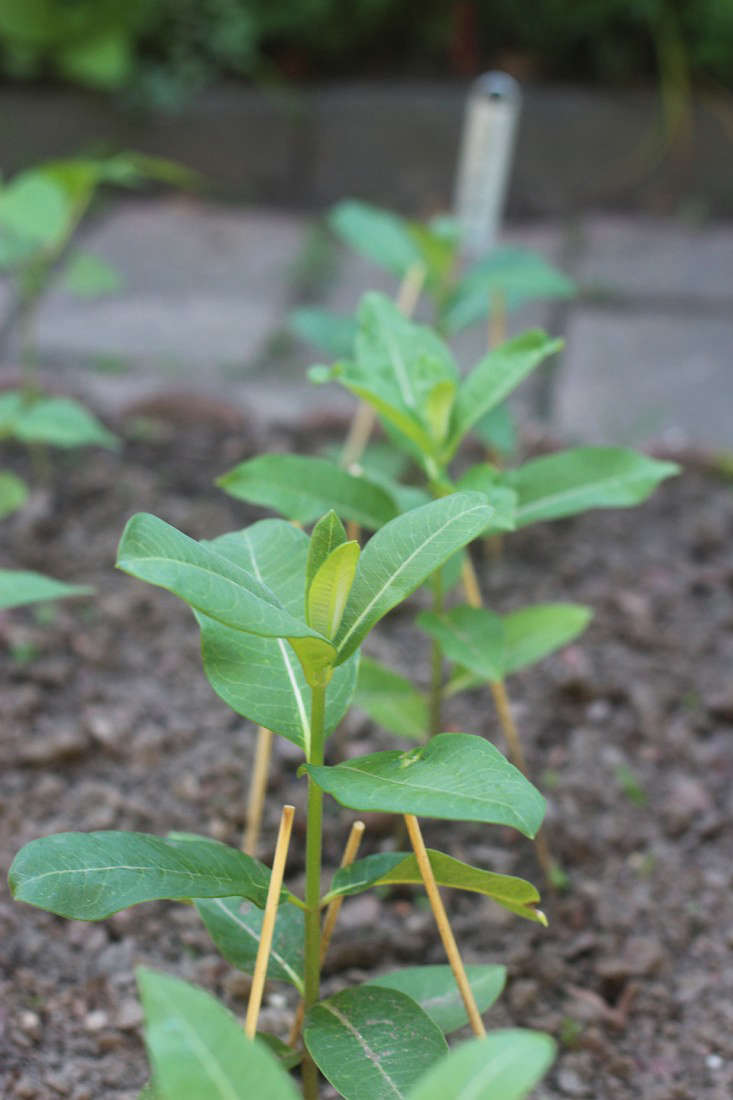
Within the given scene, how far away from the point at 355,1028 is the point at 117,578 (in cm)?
110

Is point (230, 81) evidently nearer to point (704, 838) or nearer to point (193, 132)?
point (193, 132)

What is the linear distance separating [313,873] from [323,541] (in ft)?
0.84

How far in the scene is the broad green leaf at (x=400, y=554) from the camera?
92 centimetres

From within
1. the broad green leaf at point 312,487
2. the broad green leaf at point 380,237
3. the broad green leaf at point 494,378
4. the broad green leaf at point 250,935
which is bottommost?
the broad green leaf at point 250,935

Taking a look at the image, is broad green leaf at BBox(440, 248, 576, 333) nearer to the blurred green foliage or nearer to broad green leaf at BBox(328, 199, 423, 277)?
broad green leaf at BBox(328, 199, 423, 277)

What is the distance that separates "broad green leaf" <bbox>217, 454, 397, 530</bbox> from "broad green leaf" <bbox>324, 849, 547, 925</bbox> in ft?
1.28

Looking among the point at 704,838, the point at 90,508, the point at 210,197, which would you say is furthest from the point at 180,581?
the point at 210,197

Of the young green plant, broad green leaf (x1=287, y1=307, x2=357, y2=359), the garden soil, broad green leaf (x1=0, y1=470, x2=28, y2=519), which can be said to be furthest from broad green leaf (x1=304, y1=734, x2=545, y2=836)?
broad green leaf (x1=287, y1=307, x2=357, y2=359)

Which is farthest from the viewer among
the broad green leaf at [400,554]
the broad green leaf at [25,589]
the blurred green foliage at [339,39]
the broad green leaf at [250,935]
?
the blurred green foliage at [339,39]

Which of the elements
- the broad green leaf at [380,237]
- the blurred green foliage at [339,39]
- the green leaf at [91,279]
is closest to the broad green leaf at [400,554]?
the broad green leaf at [380,237]

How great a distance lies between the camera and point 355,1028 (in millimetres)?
967

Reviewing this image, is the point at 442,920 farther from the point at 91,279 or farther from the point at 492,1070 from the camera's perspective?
the point at 91,279

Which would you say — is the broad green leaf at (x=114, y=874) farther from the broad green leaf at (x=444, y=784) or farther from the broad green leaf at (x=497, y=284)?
the broad green leaf at (x=497, y=284)

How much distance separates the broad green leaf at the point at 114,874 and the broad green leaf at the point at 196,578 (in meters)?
0.21
